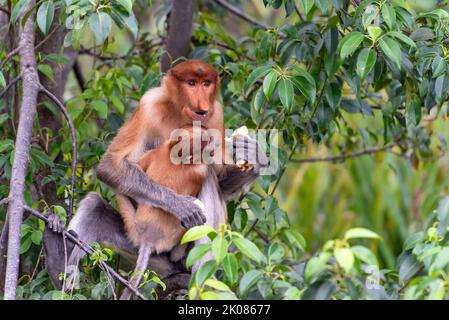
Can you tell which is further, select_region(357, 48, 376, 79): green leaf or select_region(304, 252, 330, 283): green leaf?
select_region(357, 48, 376, 79): green leaf

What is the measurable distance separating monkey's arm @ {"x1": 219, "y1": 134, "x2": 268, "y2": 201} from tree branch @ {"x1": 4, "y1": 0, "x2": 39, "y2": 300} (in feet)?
3.10

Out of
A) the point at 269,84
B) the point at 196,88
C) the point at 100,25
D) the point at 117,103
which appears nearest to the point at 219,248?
the point at 100,25

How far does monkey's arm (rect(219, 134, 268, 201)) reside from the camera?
3963 millimetres

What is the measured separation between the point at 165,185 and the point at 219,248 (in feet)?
5.48

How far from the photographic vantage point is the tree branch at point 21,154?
2869mm

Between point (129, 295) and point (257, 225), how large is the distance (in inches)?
53.5

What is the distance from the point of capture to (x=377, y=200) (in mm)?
7215

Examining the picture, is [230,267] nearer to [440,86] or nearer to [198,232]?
[198,232]

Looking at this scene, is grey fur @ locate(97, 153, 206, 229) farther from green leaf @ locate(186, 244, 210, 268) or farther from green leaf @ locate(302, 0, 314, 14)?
green leaf @ locate(186, 244, 210, 268)

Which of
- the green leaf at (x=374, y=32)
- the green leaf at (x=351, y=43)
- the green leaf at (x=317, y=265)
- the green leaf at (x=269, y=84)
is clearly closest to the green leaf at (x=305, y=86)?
the green leaf at (x=269, y=84)

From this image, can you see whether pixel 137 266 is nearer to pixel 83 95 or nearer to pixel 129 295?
pixel 129 295

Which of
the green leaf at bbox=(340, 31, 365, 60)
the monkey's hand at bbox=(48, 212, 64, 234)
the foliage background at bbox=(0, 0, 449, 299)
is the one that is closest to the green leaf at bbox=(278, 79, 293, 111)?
the foliage background at bbox=(0, 0, 449, 299)

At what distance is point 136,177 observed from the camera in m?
4.08
